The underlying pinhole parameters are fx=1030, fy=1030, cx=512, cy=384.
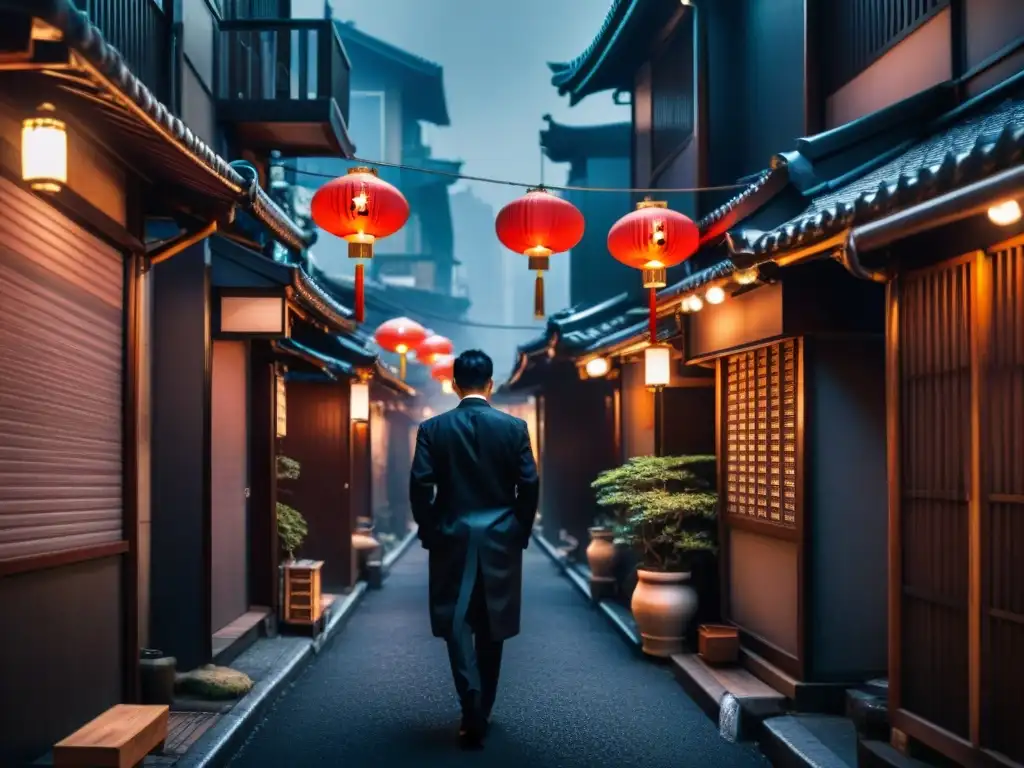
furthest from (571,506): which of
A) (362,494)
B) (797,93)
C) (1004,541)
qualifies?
(1004,541)

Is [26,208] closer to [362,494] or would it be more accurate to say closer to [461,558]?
[461,558]

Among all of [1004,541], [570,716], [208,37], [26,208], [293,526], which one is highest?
[208,37]

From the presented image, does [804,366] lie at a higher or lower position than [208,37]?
lower

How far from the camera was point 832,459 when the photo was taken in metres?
9.08

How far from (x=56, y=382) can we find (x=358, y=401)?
38.2ft

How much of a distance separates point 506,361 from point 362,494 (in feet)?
139

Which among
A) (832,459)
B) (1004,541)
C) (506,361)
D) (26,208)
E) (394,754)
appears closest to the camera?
(1004,541)

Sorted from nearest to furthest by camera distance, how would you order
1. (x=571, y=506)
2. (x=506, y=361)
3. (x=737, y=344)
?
(x=737, y=344), (x=571, y=506), (x=506, y=361)

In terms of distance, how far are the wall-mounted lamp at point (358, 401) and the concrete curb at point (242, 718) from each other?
5.59 meters

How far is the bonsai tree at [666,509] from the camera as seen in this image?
11.7 metres

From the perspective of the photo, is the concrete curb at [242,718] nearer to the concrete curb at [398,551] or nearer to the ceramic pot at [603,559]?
the ceramic pot at [603,559]

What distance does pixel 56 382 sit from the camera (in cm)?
667

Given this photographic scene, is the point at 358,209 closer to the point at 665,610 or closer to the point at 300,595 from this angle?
the point at 300,595

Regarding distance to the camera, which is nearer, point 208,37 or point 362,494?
point 208,37
